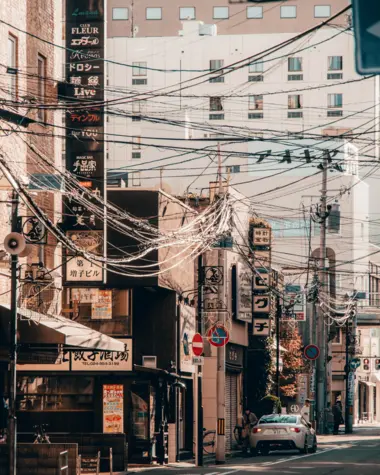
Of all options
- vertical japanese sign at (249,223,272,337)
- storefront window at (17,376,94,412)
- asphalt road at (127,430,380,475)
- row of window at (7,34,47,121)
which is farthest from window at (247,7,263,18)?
row of window at (7,34,47,121)

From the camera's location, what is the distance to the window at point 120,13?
110812mm

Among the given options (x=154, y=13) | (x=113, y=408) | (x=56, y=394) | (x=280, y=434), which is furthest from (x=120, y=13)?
(x=113, y=408)

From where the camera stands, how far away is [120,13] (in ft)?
365

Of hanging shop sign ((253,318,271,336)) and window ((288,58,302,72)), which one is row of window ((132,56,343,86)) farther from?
hanging shop sign ((253,318,271,336))

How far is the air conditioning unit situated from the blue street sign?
324 ft

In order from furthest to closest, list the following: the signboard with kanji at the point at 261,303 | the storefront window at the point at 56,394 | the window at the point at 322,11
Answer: the window at the point at 322,11
the signboard with kanji at the point at 261,303
the storefront window at the point at 56,394

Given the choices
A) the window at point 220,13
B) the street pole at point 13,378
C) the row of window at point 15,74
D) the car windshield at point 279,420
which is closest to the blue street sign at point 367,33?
the street pole at point 13,378

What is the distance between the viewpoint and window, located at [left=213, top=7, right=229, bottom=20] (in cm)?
11125

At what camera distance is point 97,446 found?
29.6 meters

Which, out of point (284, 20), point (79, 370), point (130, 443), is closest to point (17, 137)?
point (79, 370)

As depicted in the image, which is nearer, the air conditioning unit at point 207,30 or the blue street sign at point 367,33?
the blue street sign at point 367,33

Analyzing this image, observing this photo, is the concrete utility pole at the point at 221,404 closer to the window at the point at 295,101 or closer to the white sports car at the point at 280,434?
the white sports car at the point at 280,434

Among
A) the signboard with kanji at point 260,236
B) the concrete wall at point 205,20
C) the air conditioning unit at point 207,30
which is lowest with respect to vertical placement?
the signboard with kanji at point 260,236

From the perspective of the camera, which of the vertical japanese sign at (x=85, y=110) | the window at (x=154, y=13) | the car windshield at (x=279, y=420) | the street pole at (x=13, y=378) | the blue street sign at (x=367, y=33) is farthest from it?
the window at (x=154, y=13)
